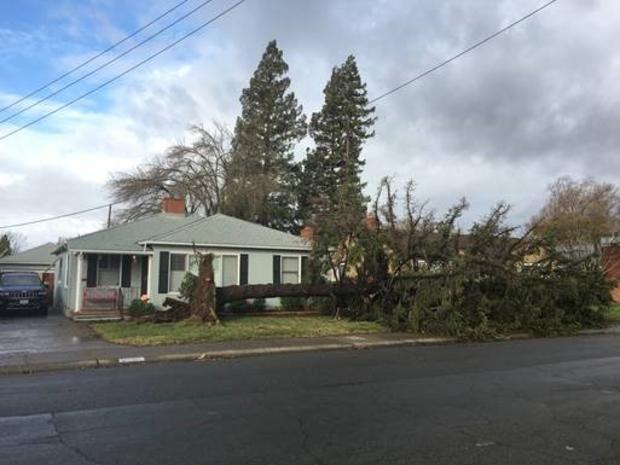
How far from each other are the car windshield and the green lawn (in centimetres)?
809

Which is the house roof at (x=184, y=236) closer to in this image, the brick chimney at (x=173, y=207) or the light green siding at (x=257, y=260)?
the light green siding at (x=257, y=260)

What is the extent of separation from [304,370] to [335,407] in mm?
3384

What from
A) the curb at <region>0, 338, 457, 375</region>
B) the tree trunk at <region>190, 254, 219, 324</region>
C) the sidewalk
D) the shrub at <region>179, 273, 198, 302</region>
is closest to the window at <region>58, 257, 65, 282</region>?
the shrub at <region>179, 273, 198, 302</region>

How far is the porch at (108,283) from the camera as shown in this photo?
23531 millimetres

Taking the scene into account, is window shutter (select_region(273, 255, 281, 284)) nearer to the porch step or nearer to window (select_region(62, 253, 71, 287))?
the porch step

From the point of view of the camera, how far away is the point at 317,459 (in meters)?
5.82

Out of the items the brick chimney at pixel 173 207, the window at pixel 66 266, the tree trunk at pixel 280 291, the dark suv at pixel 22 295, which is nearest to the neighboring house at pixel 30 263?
Answer: the window at pixel 66 266

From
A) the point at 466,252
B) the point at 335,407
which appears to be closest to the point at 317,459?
the point at 335,407

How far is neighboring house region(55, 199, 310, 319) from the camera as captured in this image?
24109 millimetres

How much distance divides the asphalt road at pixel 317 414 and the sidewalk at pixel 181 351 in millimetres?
760

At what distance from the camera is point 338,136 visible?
167 feet

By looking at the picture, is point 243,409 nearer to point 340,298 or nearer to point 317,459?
point 317,459

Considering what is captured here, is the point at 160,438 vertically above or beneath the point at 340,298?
beneath

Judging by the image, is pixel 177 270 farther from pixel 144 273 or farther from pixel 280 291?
pixel 280 291
